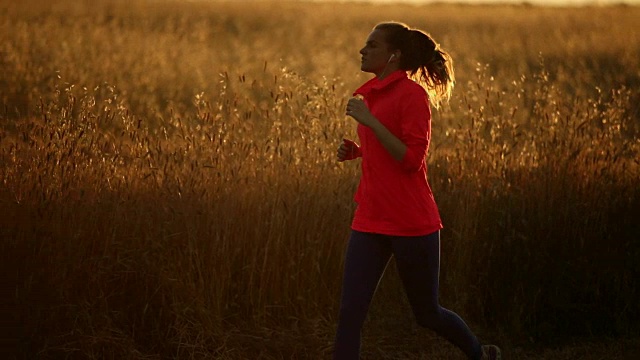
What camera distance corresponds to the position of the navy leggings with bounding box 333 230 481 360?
5398mm

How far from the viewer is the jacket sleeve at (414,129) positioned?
5230 mm

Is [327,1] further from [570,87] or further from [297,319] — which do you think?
[297,319]

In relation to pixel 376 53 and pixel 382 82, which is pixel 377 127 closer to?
pixel 382 82

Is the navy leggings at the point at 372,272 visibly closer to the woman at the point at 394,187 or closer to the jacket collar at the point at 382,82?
the woman at the point at 394,187

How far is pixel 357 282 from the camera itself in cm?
543

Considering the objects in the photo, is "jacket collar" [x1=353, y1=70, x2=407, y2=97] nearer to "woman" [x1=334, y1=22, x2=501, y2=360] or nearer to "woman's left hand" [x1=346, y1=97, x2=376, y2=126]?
"woman" [x1=334, y1=22, x2=501, y2=360]

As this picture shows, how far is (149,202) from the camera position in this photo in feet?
23.3

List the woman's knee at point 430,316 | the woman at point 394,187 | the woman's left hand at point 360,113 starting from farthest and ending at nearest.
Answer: the woman's knee at point 430,316 < the woman at point 394,187 < the woman's left hand at point 360,113

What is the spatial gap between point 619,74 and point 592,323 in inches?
572

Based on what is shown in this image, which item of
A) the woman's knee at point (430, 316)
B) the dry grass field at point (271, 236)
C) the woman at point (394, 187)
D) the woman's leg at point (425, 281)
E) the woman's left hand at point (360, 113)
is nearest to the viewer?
the woman's left hand at point (360, 113)

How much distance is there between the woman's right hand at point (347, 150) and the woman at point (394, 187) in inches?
8.8

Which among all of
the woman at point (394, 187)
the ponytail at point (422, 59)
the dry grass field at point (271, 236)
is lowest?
the dry grass field at point (271, 236)

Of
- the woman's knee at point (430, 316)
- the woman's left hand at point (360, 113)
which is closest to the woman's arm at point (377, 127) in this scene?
the woman's left hand at point (360, 113)

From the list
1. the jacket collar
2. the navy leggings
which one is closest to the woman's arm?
the jacket collar
